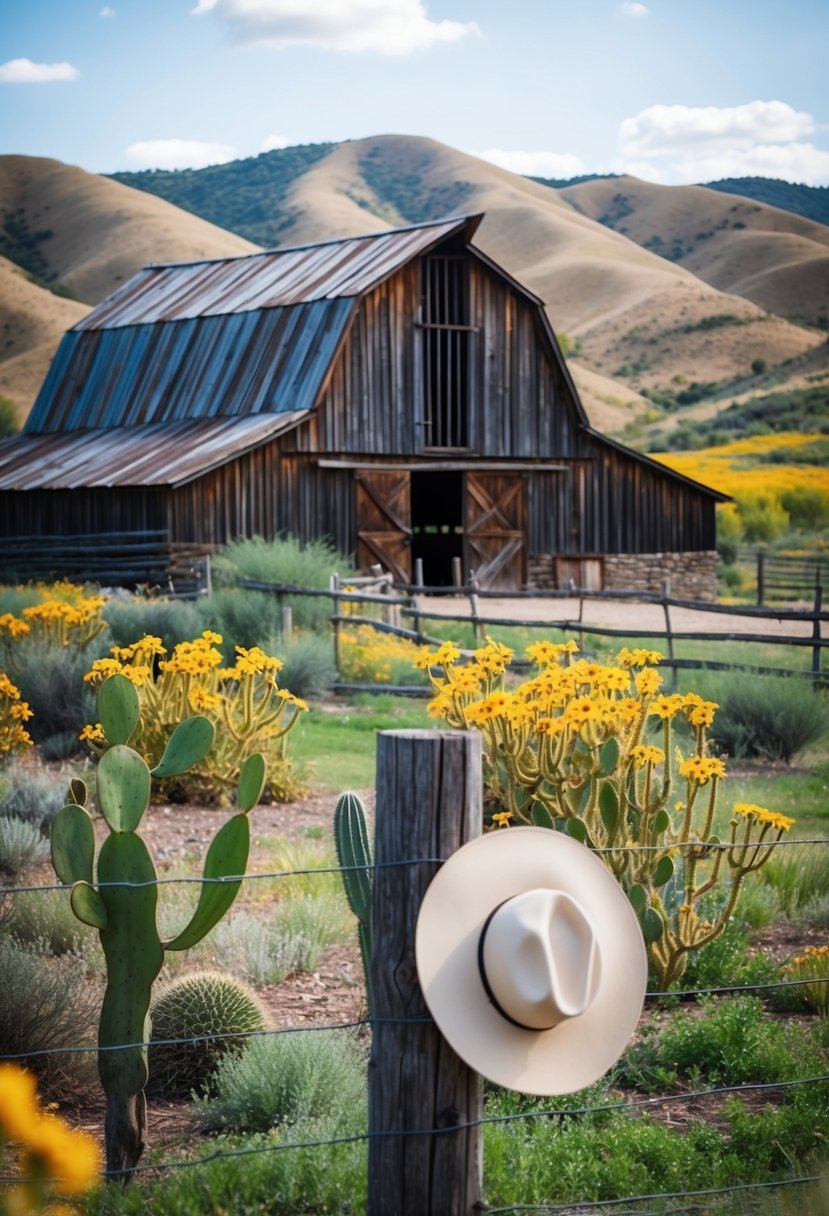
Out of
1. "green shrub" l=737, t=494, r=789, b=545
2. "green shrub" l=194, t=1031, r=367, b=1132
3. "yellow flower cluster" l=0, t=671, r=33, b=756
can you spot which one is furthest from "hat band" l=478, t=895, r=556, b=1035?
"green shrub" l=737, t=494, r=789, b=545

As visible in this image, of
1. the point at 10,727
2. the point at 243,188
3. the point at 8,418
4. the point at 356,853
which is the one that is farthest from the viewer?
the point at 243,188

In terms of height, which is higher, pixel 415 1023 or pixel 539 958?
pixel 539 958

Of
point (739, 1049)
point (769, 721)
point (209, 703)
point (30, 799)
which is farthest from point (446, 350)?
point (739, 1049)

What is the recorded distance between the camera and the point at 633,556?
2931cm

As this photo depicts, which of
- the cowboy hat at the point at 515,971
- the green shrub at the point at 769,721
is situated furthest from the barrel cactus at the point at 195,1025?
the green shrub at the point at 769,721

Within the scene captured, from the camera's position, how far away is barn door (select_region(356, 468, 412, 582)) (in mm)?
25719

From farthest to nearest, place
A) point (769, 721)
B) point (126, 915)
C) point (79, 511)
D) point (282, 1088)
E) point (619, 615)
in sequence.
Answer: point (619, 615)
point (79, 511)
point (769, 721)
point (282, 1088)
point (126, 915)

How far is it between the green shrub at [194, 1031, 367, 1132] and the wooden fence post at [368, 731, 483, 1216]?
131cm

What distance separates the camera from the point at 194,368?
27531 mm

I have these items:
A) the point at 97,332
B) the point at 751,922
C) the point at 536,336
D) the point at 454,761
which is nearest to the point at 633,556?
the point at 536,336

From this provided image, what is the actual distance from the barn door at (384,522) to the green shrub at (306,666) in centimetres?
1026

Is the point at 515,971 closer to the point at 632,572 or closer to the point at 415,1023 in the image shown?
the point at 415,1023

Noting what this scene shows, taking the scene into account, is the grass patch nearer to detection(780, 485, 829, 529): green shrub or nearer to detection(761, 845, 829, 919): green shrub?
detection(761, 845, 829, 919): green shrub

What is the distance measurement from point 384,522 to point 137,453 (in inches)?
184
